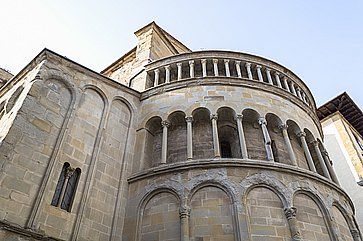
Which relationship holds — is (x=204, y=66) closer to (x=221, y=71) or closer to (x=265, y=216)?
(x=221, y=71)

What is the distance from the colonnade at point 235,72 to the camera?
13.3 m

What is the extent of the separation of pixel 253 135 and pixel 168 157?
327 cm

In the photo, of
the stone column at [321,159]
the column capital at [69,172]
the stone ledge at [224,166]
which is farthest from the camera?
the stone column at [321,159]

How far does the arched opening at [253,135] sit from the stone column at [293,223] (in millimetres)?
2314

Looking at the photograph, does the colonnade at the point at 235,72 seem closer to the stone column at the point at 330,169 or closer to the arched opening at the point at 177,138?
the arched opening at the point at 177,138

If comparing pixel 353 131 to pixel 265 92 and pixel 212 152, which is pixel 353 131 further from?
pixel 212 152

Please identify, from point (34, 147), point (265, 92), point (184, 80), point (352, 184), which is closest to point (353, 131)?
point (352, 184)

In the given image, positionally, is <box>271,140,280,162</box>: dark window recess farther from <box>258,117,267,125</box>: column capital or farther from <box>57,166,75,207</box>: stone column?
<box>57,166,75,207</box>: stone column

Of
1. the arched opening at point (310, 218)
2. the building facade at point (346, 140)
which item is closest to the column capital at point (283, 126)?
the arched opening at point (310, 218)

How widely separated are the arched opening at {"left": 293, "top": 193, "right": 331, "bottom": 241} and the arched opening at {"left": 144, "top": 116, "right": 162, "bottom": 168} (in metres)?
4.96

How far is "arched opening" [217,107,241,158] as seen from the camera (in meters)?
11.8

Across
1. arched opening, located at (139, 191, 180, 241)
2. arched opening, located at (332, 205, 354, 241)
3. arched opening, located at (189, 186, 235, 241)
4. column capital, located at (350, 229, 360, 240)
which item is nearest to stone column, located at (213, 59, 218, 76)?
arched opening, located at (189, 186, 235, 241)

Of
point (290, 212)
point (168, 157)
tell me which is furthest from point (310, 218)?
point (168, 157)

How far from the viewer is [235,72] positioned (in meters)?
14.0
